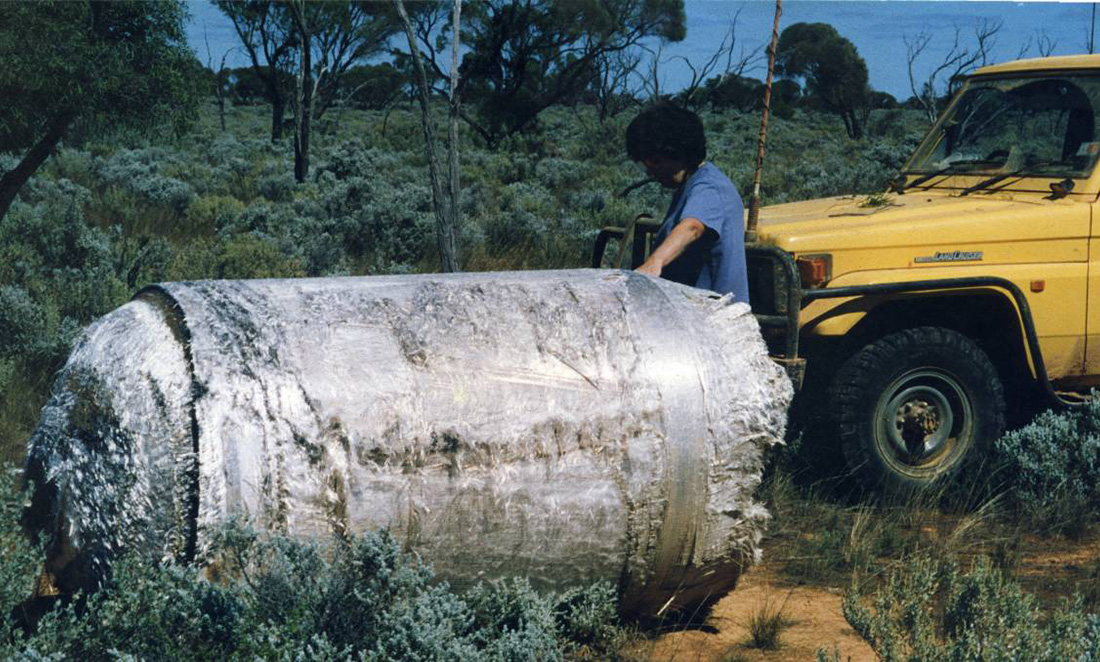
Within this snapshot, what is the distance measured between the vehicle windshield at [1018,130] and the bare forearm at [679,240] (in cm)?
253

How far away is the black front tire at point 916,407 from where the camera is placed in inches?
204

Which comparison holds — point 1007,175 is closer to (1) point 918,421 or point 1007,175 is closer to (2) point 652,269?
(1) point 918,421

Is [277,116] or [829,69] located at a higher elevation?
[829,69]

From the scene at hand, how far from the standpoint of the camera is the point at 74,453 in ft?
10.4

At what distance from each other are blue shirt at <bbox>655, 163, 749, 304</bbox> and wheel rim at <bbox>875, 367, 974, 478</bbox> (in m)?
1.25

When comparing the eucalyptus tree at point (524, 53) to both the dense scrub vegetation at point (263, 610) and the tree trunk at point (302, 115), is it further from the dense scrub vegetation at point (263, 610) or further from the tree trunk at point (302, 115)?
the dense scrub vegetation at point (263, 610)

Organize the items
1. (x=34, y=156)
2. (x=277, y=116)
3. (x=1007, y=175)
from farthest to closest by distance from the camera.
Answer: (x=277, y=116)
(x=34, y=156)
(x=1007, y=175)

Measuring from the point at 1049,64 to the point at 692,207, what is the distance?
9.61 feet

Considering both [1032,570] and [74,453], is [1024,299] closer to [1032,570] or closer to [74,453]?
[1032,570]

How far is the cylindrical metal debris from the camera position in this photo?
2965 millimetres

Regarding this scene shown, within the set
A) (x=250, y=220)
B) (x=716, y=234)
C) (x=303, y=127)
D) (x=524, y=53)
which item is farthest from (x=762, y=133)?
(x=524, y=53)

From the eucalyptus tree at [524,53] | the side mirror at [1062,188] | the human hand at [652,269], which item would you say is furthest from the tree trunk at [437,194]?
the eucalyptus tree at [524,53]

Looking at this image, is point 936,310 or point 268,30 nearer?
point 936,310

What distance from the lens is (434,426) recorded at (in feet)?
10.1
